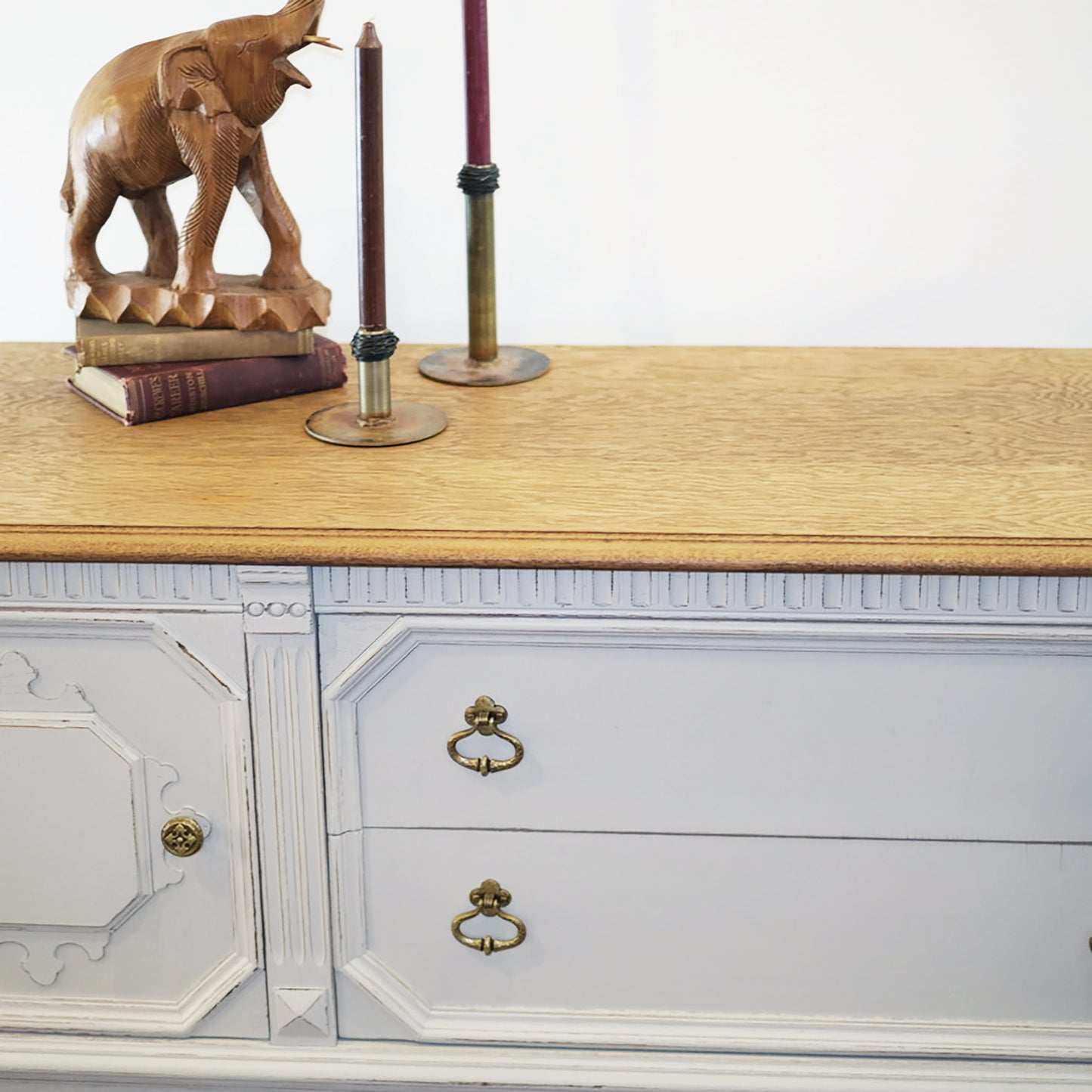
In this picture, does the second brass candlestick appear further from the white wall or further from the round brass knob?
the round brass knob

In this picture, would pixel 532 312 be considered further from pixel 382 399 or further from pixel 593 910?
pixel 593 910

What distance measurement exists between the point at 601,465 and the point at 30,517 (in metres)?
0.42

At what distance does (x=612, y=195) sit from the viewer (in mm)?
1521

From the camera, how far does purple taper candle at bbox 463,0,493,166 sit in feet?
4.20

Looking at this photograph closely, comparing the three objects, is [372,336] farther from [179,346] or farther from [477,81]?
[477,81]

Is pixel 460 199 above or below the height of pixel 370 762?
above

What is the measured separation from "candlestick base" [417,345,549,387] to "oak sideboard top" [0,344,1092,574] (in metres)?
0.02

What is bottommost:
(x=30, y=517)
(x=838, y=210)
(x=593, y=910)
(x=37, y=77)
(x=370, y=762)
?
(x=593, y=910)

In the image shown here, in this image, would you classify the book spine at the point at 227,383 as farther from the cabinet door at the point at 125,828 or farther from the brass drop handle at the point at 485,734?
the brass drop handle at the point at 485,734

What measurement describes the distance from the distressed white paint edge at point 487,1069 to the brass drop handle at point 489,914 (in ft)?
0.33

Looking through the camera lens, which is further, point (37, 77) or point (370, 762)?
point (37, 77)

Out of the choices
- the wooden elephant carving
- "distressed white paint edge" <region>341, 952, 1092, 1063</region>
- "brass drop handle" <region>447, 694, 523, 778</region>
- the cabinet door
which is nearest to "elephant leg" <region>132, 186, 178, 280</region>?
the wooden elephant carving

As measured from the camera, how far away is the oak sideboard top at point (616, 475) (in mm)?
965

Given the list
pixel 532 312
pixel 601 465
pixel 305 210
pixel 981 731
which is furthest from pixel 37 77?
pixel 981 731
